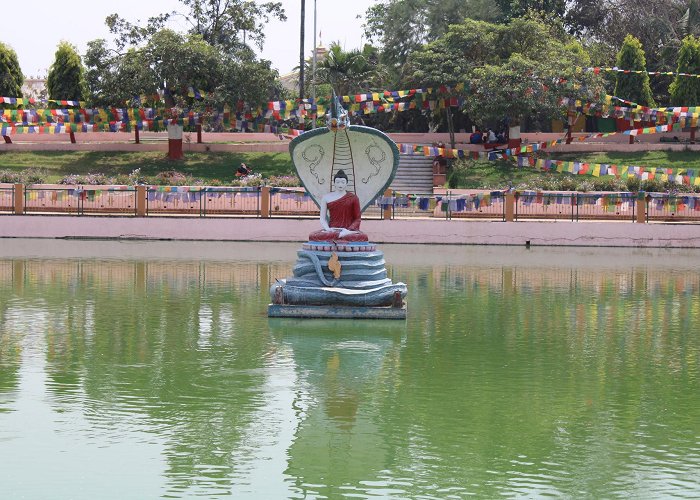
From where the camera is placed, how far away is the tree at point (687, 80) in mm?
59625

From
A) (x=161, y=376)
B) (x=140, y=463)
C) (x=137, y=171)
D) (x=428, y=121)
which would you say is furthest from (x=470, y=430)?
(x=428, y=121)

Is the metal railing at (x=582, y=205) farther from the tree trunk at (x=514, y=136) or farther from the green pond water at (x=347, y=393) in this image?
the tree trunk at (x=514, y=136)

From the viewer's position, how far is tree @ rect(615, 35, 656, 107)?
6000 centimetres

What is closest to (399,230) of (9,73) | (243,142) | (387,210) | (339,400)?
(387,210)

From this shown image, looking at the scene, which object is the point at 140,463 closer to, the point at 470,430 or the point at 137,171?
the point at 470,430

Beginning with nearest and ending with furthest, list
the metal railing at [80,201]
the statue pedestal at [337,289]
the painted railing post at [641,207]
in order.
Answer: the statue pedestal at [337,289] → the painted railing post at [641,207] → the metal railing at [80,201]

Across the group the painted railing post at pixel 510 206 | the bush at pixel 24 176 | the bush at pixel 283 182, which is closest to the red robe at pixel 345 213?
the painted railing post at pixel 510 206

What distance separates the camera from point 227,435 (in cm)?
1334

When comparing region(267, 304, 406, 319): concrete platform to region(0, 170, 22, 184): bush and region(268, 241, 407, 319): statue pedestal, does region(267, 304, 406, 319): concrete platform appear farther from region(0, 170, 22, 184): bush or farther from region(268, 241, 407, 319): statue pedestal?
region(0, 170, 22, 184): bush

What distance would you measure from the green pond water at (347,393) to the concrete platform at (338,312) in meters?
0.23

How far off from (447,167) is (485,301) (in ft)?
102

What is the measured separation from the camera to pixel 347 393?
15.7 meters

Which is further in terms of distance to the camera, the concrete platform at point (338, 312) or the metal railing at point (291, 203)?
the metal railing at point (291, 203)

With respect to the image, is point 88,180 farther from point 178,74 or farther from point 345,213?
point 345,213
